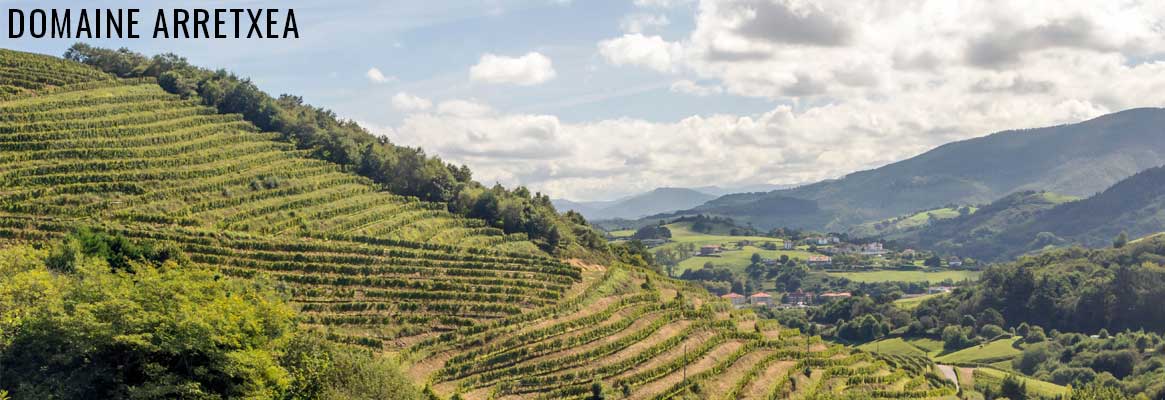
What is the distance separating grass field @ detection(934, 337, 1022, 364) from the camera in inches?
4643

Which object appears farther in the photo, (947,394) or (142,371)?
(947,394)

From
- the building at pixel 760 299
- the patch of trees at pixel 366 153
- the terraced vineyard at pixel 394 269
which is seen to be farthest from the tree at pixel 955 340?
Result: the patch of trees at pixel 366 153

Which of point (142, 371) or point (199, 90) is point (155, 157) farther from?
point (142, 371)

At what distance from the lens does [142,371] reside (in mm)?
33594

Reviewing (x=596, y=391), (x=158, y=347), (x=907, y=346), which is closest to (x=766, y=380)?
(x=596, y=391)

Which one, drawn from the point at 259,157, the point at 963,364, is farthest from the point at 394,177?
the point at 963,364

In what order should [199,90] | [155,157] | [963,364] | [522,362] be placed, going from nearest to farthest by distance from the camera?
[522,362] < [155,157] < [199,90] < [963,364]

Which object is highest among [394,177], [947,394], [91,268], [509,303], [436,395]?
[394,177]

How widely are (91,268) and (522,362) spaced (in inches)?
939

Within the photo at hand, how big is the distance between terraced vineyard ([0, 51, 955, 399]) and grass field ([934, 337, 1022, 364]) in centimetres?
4635

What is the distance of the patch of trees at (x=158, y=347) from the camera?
3250cm

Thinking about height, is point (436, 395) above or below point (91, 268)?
below

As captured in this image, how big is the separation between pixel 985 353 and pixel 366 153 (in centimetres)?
9242

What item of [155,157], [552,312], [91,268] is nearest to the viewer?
[91,268]
